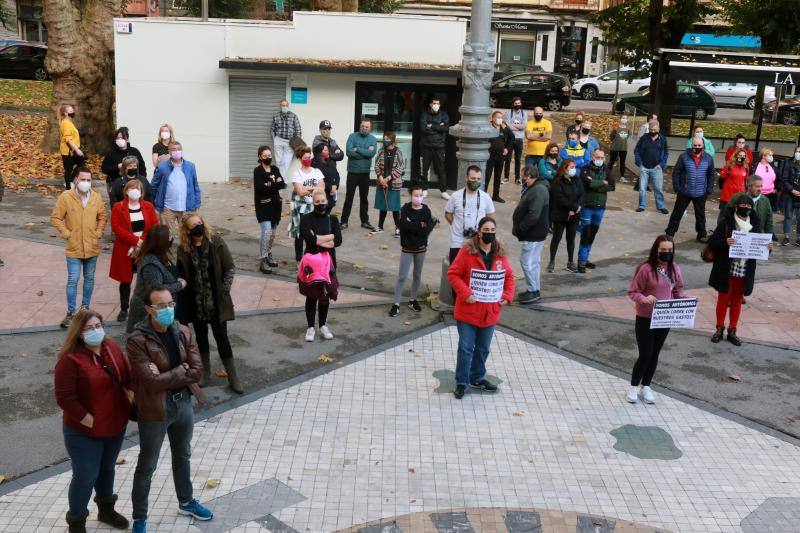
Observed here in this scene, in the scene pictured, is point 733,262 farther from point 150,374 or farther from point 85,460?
point 85,460

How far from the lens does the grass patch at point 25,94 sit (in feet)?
91.9

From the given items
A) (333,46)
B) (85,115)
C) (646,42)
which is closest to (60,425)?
(333,46)

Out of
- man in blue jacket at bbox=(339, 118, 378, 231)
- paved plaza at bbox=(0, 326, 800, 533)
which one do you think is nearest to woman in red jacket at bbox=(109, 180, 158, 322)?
paved plaza at bbox=(0, 326, 800, 533)

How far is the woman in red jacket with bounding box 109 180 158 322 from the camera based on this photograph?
32.3 feet

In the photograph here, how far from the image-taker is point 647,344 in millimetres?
8594

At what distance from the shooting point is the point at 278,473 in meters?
7.21

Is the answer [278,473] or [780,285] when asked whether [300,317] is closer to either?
[278,473]

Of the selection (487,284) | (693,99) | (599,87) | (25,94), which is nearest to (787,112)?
(693,99)

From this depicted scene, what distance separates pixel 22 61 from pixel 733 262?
31723mm

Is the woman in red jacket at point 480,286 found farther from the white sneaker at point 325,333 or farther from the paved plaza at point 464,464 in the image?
the white sneaker at point 325,333

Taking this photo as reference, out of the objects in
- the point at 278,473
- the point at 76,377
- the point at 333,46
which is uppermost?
the point at 333,46

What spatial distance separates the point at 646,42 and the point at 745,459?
19.6m

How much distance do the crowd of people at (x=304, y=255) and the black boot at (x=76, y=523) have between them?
1.2 inches

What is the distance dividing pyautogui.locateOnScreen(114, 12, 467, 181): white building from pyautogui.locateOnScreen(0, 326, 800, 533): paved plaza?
991 cm
